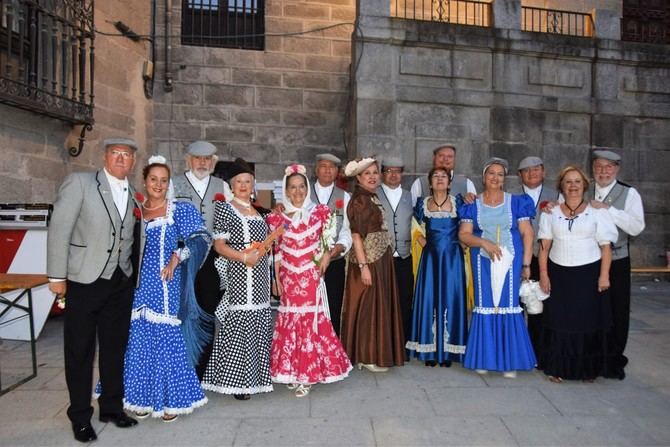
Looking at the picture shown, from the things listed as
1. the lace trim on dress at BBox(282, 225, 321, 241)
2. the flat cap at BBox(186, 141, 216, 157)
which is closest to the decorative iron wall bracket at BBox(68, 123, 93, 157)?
the flat cap at BBox(186, 141, 216, 157)

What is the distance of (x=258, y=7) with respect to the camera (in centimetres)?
866

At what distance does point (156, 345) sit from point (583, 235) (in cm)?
323

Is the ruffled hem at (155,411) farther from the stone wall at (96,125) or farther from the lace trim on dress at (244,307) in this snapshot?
the stone wall at (96,125)

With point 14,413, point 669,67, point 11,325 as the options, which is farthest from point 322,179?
point 669,67

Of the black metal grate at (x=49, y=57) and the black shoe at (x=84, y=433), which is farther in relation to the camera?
the black metal grate at (x=49, y=57)

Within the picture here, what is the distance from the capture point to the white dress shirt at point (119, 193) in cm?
306

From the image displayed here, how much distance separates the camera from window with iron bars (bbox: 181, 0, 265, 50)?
27.8ft

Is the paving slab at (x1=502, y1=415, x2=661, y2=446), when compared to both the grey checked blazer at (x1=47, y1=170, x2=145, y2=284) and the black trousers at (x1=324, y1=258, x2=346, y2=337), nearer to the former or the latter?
the black trousers at (x1=324, y1=258, x2=346, y2=337)

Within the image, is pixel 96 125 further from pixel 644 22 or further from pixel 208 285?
pixel 644 22

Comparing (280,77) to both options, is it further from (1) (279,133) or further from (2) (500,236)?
(2) (500,236)

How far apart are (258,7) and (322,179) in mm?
5060

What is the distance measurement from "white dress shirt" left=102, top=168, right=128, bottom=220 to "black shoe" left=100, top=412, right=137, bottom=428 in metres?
1.24

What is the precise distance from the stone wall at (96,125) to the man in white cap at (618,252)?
5.79m

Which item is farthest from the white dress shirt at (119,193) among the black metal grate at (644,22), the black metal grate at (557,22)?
the black metal grate at (644,22)
